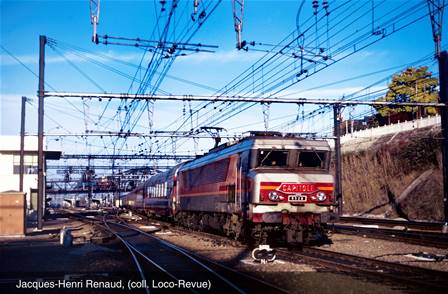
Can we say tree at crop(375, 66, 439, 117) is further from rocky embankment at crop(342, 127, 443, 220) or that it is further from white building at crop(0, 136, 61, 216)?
white building at crop(0, 136, 61, 216)

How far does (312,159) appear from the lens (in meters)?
18.2

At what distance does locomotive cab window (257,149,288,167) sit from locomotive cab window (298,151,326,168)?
0.59m

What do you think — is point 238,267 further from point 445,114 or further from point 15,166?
point 15,166

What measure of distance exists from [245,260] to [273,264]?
1181 millimetres

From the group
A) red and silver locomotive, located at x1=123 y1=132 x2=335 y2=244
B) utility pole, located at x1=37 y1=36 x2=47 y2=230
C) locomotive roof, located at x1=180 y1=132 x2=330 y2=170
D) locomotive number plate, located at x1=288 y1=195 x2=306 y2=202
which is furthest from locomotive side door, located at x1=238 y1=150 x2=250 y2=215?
utility pole, located at x1=37 y1=36 x2=47 y2=230

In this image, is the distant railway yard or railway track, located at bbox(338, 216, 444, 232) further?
railway track, located at bbox(338, 216, 444, 232)

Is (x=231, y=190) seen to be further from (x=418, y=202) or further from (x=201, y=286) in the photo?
(x=418, y=202)

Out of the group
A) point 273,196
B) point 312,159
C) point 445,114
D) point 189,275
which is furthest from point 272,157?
point 445,114

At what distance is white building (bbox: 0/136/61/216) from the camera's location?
52.9 meters

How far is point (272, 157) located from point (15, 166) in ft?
146

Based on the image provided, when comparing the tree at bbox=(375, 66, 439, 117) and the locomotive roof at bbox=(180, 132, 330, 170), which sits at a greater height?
the tree at bbox=(375, 66, 439, 117)

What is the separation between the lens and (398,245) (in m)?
18.5

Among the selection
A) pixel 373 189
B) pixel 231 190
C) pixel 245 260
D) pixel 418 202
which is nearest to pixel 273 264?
pixel 245 260

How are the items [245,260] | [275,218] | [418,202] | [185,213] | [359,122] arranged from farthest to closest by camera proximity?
[359,122], [418,202], [185,213], [275,218], [245,260]
